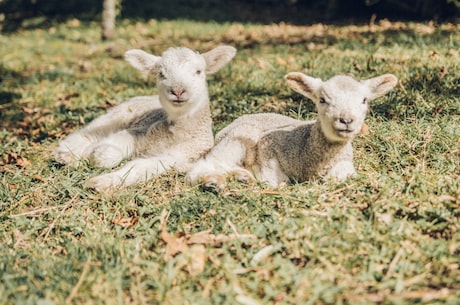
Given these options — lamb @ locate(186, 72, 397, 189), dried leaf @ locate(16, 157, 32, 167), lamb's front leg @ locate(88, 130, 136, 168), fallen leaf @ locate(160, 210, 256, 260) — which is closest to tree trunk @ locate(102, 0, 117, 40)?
lamb's front leg @ locate(88, 130, 136, 168)

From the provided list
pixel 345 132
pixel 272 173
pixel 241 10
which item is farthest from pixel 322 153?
pixel 241 10

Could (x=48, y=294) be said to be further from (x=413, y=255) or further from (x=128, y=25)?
(x=128, y=25)

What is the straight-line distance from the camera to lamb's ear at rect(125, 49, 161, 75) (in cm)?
545

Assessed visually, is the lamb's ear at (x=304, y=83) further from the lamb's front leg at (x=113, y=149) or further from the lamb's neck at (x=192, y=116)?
the lamb's front leg at (x=113, y=149)

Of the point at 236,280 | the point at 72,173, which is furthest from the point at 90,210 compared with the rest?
the point at 236,280

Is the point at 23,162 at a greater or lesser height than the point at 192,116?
lesser

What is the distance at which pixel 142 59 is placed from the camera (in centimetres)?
548

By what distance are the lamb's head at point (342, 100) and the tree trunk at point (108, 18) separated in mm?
9440

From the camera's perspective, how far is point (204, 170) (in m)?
4.80

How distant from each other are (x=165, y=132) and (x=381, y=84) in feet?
7.49

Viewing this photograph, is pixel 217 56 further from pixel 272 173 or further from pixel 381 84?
pixel 381 84

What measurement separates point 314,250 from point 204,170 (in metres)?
1.77

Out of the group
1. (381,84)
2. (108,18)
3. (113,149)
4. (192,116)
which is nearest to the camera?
(381,84)

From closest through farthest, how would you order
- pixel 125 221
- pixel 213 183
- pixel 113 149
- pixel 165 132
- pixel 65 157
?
pixel 125 221 < pixel 213 183 < pixel 165 132 < pixel 113 149 < pixel 65 157
